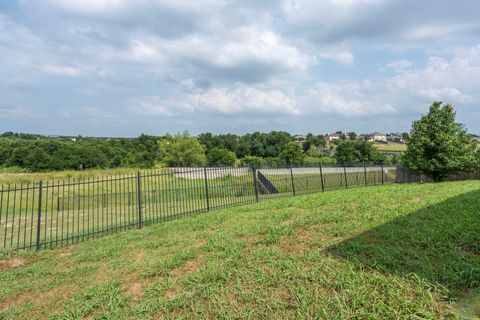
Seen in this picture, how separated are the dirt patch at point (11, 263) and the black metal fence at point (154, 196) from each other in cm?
65

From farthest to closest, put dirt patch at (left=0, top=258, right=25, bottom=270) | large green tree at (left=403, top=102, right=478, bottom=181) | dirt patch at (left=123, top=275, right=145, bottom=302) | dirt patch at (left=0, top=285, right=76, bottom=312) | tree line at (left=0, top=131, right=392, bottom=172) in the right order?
tree line at (left=0, top=131, right=392, bottom=172), large green tree at (left=403, top=102, right=478, bottom=181), dirt patch at (left=0, top=258, right=25, bottom=270), dirt patch at (left=0, top=285, right=76, bottom=312), dirt patch at (left=123, top=275, right=145, bottom=302)

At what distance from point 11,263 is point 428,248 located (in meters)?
7.21

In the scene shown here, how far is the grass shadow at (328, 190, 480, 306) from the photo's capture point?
3195 millimetres

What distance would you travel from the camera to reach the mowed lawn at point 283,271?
9.89 feet

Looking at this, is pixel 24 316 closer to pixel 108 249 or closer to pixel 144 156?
pixel 108 249

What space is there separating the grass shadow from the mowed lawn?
13 millimetres

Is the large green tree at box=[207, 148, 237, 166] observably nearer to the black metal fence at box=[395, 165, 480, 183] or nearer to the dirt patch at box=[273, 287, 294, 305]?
the black metal fence at box=[395, 165, 480, 183]

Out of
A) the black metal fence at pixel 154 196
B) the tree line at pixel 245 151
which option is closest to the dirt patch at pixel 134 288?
the black metal fence at pixel 154 196

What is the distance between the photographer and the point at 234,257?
14.3 ft

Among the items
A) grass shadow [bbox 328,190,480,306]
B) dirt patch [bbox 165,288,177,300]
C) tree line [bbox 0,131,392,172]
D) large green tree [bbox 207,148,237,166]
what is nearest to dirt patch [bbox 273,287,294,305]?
grass shadow [bbox 328,190,480,306]

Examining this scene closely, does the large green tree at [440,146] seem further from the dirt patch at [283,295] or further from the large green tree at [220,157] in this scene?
the large green tree at [220,157]

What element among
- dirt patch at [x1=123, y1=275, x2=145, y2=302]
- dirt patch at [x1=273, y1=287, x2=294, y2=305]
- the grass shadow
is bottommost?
dirt patch at [x1=123, y1=275, x2=145, y2=302]

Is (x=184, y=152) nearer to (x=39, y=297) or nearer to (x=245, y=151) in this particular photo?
(x=245, y=151)

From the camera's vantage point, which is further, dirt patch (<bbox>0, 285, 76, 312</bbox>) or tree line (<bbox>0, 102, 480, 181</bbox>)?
tree line (<bbox>0, 102, 480, 181</bbox>)
